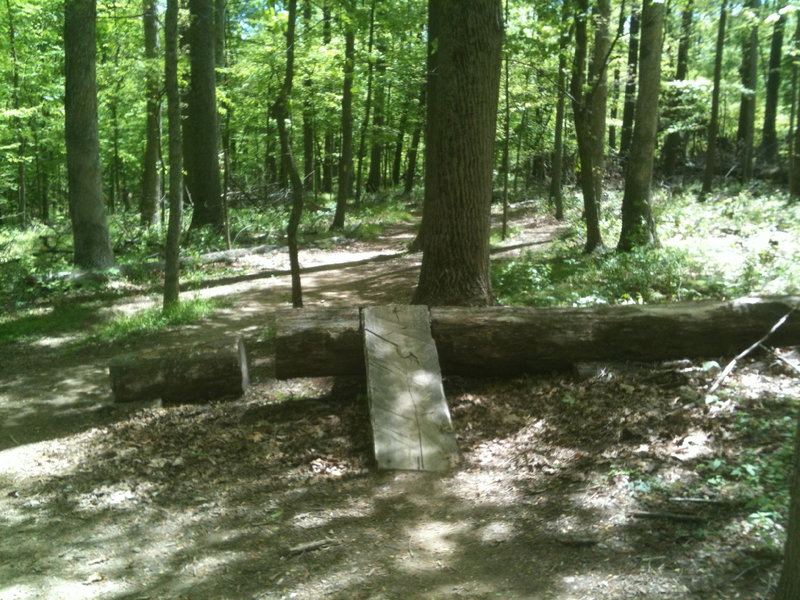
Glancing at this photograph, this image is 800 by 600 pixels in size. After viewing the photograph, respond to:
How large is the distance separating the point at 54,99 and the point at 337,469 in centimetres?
2419

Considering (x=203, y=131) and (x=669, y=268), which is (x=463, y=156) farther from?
(x=203, y=131)

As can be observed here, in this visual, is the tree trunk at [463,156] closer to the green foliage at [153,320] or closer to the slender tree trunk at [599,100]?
the green foliage at [153,320]

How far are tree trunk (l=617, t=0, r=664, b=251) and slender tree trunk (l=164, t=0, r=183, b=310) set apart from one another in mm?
7612

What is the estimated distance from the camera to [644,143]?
12.3m

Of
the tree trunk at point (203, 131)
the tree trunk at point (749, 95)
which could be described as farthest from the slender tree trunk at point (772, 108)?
the tree trunk at point (203, 131)

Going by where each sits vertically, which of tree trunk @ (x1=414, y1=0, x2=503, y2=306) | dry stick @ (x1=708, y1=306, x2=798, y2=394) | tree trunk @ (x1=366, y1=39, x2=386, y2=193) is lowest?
dry stick @ (x1=708, y1=306, x2=798, y2=394)

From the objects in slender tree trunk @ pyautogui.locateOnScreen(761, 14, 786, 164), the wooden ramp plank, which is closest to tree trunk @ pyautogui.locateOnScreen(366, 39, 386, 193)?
the wooden ramp plank

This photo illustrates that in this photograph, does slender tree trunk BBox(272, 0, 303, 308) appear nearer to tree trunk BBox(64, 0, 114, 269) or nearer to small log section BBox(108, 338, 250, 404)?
small log section BBox(108, 338, 250, 404)

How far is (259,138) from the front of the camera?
97.2 ft

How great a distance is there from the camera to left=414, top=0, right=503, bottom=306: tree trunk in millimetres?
7074

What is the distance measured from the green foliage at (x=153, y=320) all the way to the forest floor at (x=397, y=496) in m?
2.47

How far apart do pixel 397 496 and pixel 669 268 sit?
6.60 m

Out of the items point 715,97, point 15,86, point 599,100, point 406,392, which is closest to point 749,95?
point 715,97

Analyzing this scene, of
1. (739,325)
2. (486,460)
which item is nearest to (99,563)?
(486,460)
